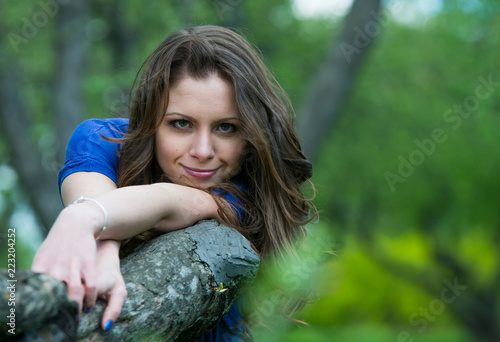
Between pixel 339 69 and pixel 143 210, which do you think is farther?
pixel 339 69

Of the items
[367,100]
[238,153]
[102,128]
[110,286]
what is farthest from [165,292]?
[367,100]

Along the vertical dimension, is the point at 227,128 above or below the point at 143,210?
above

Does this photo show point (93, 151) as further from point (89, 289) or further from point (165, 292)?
point (89, 289)

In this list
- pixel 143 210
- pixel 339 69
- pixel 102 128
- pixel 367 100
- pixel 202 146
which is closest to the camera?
pixel 143 210

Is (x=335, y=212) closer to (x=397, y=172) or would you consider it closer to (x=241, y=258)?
(x=397, y=172)

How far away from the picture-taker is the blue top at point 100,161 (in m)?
2.31

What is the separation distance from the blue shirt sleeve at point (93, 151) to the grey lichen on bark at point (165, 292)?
472mm

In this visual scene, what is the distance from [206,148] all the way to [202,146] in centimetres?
2

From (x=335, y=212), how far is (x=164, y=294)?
13.3 metres

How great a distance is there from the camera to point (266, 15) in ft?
38.2

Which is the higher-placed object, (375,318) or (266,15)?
(266,15)

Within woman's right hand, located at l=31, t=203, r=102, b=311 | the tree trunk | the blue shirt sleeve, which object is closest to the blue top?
the blue shirt sleeve

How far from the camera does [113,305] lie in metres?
1.51

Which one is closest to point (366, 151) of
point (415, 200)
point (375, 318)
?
point (415, 200)
